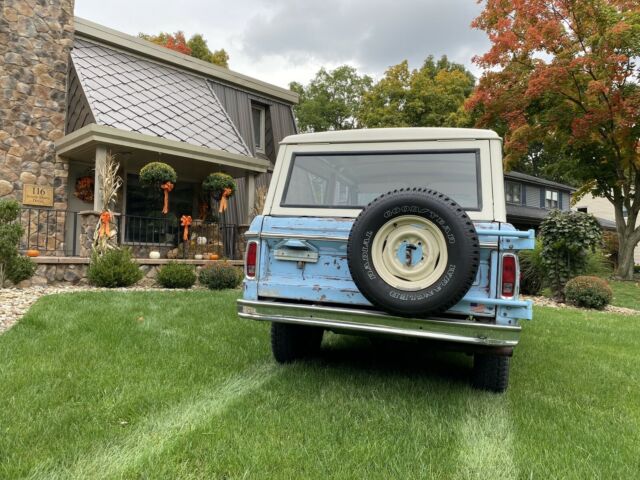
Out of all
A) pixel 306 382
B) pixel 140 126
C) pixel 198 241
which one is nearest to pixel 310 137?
pixel 306 382

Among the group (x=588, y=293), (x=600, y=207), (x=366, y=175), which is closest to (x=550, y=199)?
(x=600, y=207)

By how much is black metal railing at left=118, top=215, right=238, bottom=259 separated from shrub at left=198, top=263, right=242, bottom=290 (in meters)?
1.97

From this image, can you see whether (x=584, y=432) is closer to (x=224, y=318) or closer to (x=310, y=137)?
(x=310, y=137)

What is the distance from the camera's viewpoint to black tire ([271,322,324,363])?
4.01 metres

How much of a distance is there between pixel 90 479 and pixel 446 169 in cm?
294

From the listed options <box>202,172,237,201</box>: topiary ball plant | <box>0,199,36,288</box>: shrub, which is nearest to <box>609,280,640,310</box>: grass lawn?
<box>202,172,237,201</box>: topiary ball plant

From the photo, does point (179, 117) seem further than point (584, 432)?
Yes

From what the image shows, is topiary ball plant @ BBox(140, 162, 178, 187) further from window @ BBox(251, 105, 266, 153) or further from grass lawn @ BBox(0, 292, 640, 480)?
window @ BBox(251, 105, 266, 153)

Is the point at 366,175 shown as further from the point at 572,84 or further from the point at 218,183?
the point at 572,84

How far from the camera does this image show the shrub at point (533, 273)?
10577 millimetres

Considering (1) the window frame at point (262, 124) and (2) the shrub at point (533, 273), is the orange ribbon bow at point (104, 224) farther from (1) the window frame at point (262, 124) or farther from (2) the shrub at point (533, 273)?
(2) the shrub at point (533, 273)

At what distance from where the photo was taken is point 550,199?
99.8ft

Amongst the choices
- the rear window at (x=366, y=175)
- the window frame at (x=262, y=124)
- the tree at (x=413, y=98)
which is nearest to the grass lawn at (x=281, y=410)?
the rear window at (x=366, y=175)

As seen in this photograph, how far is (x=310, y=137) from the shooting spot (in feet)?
13.0
